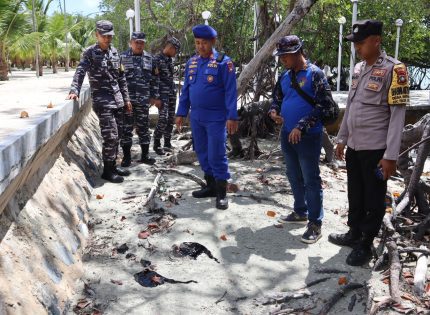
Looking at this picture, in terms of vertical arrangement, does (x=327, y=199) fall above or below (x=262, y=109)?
below

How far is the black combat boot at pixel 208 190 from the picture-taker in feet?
18.1

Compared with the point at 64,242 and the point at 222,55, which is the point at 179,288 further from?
the point at 222,55

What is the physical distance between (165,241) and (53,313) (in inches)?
59.1

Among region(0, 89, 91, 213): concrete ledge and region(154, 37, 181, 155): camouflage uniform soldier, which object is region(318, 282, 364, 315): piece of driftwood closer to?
region(0, 89, 91, 213): concrete ledge

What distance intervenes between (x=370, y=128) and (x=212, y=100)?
1.85 metres

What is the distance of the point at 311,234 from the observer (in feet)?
14.1

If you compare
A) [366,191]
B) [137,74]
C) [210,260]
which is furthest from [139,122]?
[366,191]

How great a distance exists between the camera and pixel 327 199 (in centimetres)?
577

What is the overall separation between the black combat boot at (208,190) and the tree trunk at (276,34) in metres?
2.07

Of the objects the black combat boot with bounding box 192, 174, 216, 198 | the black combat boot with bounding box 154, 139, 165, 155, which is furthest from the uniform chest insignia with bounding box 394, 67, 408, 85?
the black combat boot with bounding box 154, 139, 165, 155

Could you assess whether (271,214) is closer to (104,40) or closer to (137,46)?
(104,40)

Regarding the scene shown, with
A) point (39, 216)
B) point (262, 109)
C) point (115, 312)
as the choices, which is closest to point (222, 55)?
point (39, 216)

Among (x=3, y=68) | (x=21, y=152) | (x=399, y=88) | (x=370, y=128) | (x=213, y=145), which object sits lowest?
(x=213, y=145)

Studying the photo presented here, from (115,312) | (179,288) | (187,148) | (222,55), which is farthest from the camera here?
(187,148)
